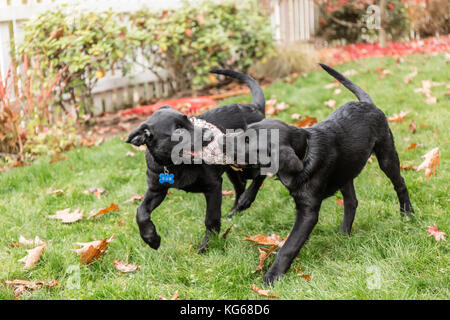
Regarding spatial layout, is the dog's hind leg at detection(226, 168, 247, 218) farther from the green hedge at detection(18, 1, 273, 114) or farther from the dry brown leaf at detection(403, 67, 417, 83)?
the dry brown leaf at detection(403, 67, 417, 83)

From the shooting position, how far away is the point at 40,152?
6.10 m

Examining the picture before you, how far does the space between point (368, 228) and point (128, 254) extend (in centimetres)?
173

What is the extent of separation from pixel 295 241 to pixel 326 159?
562mm

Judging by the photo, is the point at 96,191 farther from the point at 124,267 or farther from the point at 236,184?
the point at 124,267

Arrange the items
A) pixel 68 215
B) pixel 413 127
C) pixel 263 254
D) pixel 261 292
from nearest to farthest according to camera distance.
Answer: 1. pixel 261 292
2. pixel 263 254
3. pixel 68 215
4. pixel 413 127

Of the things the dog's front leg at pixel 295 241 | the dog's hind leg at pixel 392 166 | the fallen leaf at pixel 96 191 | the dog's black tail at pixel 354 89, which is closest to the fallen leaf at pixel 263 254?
the dog's front leg at pixel 295 241

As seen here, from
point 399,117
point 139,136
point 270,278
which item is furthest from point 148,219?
point 399,117

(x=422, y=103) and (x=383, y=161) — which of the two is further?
(x=422, y=103)

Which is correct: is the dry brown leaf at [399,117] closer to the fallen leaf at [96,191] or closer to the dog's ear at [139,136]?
the fallen leaf at [96,191]

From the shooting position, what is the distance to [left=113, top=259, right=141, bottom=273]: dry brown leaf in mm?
3149

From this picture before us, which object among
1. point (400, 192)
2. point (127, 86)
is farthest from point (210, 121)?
point (127, 86)

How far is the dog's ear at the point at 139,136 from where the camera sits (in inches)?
113

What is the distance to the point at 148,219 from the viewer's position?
3.20 metres
